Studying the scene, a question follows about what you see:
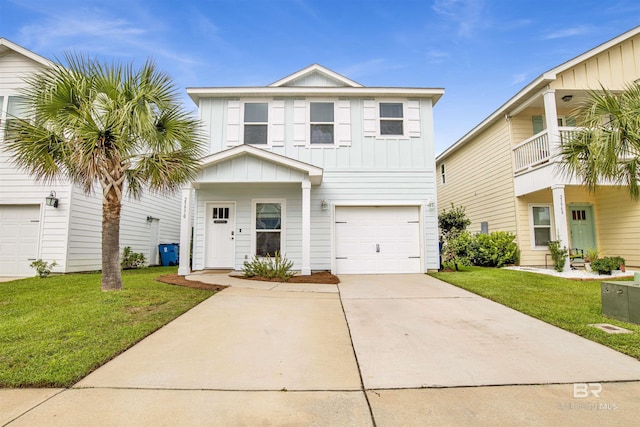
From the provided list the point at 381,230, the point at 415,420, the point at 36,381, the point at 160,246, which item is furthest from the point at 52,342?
the point at 160,246

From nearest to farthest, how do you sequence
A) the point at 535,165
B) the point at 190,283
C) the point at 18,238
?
the point at 190,283 → the point at 18,238 → the point at 535,165

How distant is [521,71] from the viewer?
14594 millimetres

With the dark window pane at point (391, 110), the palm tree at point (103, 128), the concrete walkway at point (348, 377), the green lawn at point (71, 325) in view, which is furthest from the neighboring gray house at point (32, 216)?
the dark window pane at point (391, 110)

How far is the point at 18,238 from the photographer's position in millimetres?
9594

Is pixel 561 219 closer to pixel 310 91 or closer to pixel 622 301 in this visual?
pixel 622 301

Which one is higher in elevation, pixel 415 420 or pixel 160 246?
pixel 160 246

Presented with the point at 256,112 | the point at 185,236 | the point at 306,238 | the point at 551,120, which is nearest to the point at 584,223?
the point at 551,120

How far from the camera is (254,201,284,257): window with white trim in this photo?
32.1 ft

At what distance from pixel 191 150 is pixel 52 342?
14.7 feet

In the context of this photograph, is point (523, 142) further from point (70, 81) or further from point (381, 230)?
point (70, 81)

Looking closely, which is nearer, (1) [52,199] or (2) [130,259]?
(1) [52,199]

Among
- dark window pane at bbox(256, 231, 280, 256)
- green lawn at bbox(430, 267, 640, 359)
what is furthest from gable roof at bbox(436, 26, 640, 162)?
dark window pane at bbox(256, 231, 280, 256)

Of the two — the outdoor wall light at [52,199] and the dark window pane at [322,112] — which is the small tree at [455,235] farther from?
→ the outdoor wall light at [52,199]

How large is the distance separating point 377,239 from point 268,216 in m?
3.50
